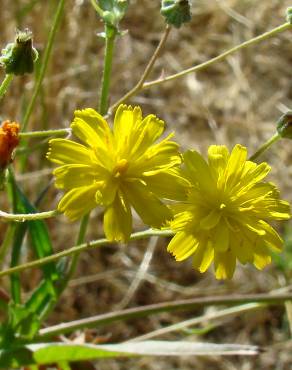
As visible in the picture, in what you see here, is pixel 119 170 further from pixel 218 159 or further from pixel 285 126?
pixel 285 126

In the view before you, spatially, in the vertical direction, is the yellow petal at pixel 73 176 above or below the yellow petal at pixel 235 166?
above

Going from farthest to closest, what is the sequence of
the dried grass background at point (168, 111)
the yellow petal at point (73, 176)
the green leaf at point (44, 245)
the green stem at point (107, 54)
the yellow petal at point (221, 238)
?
1. the dried grass background at point (168, 111)
2. the green leaf at point (44, 245)
3. the green stem at point (107, 54)
4. the yellow petal at point (221, 238)
5. the yellow petal at point (73, 176)

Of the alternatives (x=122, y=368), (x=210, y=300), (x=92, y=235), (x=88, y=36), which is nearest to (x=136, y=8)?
(x=88, y=36)

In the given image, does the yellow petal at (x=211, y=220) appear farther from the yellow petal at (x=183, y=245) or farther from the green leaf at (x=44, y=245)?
the green leaf at (x=44, y=245)

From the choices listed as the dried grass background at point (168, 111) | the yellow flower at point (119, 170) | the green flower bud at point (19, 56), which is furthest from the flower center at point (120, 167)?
the dried grass background at point (168, 111)

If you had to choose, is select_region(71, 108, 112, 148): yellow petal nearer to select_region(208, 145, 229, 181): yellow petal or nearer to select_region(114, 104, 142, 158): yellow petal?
select_region(114, 104, 142, 158): yellow petal

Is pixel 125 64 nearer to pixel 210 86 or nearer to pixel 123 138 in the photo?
pixel 210 86

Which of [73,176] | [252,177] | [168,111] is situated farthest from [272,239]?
[168,111]
